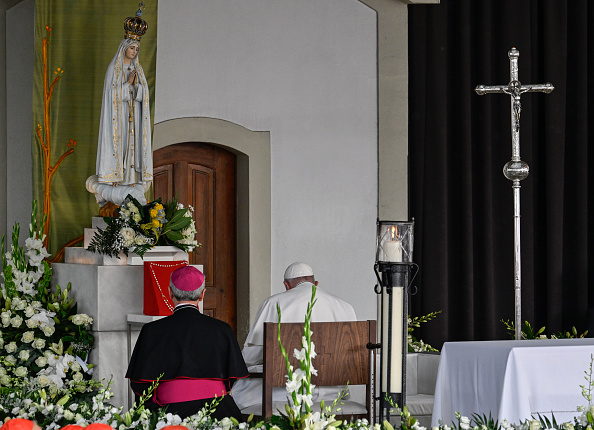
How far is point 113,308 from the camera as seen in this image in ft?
16.8

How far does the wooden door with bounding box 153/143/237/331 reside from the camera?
7.11m

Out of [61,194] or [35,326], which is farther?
[61,194]

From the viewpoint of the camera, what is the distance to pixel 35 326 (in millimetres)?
5074

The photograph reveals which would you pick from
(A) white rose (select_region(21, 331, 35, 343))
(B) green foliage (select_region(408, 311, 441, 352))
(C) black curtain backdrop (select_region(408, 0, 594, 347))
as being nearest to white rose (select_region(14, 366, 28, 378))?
(A) white rose (select_region(21, 331, 35, 343))

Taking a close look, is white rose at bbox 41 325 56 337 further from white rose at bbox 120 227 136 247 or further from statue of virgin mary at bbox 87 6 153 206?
statue of virgin mary at bbox 87 6 153 206

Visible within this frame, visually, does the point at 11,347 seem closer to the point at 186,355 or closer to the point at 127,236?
the point at 127,236

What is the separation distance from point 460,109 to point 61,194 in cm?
392

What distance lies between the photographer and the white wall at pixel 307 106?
22.6 feet

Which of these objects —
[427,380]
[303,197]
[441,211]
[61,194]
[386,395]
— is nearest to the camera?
[386,395]

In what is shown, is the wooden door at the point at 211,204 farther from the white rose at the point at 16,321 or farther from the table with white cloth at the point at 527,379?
the table with white cloth at the point at 527,379

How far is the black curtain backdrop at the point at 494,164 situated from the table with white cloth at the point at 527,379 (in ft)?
12.9

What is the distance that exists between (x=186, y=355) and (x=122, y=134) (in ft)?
6.61

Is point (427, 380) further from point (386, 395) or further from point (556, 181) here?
point (386, 395)

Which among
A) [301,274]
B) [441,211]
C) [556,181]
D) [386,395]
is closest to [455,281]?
[441,211]
